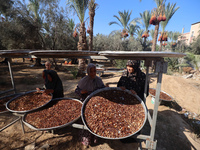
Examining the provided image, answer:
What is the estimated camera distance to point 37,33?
31.9 ft

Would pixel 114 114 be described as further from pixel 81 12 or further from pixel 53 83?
pixel 81 12

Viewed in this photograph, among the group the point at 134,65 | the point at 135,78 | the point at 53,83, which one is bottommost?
the point at 53,83

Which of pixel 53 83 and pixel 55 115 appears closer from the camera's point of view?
pixel 55 115

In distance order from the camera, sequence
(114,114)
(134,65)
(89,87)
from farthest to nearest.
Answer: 1. (89,87)
2. (134,65)
3. (114,114)

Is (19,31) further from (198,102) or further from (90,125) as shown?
(198,102)

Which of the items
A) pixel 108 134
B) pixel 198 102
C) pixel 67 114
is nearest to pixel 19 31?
pixel 67 114

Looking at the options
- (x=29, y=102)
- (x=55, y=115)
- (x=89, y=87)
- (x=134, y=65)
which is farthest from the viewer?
(x=89, y=87)

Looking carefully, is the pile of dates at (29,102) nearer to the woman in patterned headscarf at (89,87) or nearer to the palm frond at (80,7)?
the woman in patterned headscarf at (89,87)

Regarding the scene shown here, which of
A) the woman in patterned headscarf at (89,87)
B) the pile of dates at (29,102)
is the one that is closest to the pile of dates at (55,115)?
the pile of dates at (29,102)

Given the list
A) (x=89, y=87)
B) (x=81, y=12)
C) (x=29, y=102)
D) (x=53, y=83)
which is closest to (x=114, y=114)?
(x=89, y=87)

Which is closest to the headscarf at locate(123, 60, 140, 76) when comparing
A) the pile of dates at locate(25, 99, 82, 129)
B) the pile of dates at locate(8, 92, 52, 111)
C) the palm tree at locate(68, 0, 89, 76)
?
the pile of dates at locate(25, 99, 82, 129)

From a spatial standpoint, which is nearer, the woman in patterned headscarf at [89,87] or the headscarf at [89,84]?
the woman in patterned headscarf at [89,87]

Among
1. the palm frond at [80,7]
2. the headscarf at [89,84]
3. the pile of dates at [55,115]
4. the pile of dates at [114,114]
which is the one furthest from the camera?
the palm frond at [80,7]

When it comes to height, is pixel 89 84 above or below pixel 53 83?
above
